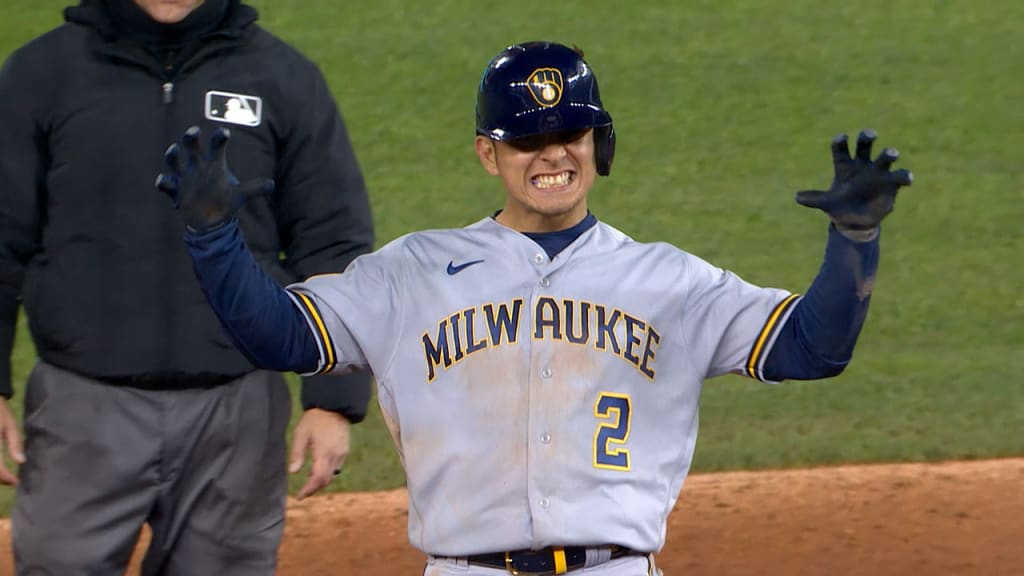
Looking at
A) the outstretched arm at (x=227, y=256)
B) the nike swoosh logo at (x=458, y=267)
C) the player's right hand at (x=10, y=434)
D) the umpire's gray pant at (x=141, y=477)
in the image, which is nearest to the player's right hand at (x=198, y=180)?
the outstretched arm at (x=227, y=256)

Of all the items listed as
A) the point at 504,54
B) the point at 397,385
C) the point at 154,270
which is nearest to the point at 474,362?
the point at 397,385

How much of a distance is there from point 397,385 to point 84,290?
86cm

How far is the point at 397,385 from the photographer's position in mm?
3242

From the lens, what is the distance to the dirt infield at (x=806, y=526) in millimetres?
5559

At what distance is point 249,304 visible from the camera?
3.01 meters

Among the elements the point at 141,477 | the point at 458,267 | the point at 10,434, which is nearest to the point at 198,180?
the point at 458,267

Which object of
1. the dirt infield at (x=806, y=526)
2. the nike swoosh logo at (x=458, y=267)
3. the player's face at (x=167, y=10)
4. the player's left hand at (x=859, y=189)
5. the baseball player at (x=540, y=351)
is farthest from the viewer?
the dirt infield at (x=806, y=526)

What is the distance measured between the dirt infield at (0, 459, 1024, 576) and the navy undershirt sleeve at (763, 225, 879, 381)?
8.13 feet

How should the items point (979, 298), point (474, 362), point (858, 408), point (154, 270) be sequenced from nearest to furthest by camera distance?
1. point (474, 362)
2. point (154, 270)
3. point (858, 408)
4. point (979, 298)

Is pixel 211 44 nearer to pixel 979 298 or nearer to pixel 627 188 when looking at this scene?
pixel 979 298

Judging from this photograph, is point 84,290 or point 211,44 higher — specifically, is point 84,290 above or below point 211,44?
below

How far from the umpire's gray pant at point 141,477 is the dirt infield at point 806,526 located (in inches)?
66.9

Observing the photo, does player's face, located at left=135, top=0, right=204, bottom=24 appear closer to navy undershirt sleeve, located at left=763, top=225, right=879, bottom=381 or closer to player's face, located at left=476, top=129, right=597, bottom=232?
player's face, located at left=476, top=129, right=597, bottom=232

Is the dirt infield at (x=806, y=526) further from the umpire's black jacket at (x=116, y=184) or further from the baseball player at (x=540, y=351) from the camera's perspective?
the baseball player at (x=540, y=351)
